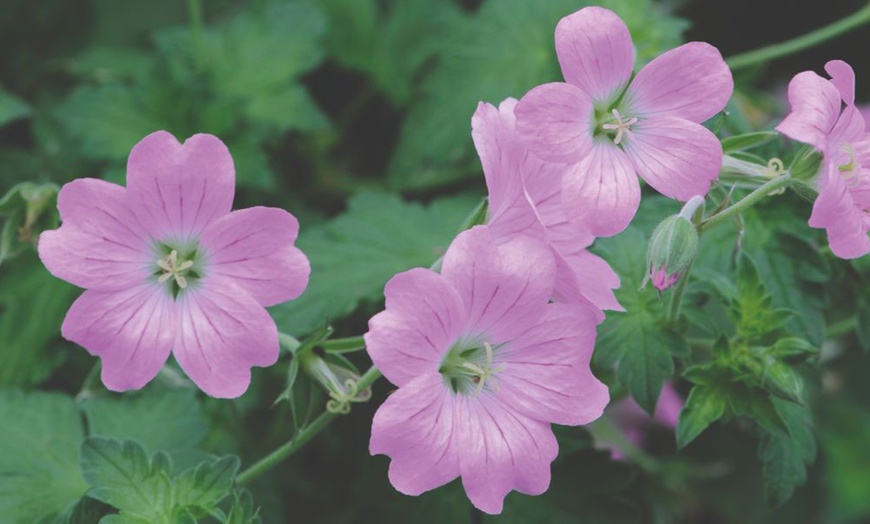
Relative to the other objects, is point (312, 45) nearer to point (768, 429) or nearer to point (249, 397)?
point (249, 397)

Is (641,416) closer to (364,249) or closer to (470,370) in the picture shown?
(364,249)

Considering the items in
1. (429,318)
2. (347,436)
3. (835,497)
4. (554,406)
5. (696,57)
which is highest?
(696,57)

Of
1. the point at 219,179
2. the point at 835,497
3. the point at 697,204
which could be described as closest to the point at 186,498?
the point at 219,179

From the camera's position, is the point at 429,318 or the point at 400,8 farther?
the point at 400,8

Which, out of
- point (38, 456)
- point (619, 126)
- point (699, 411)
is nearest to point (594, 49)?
point (619, 126)

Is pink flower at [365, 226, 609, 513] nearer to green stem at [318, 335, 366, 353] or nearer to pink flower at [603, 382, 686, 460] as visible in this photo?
green stem at [318, 335, 366, 353]

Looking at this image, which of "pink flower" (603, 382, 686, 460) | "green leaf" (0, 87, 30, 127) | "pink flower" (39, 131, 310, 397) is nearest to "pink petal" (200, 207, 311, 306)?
"pink flower" (39, 131, 310, 397)
